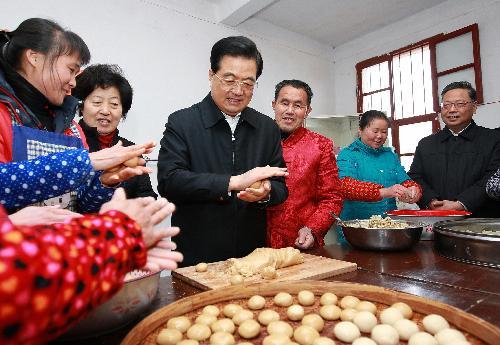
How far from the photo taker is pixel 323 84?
657cm

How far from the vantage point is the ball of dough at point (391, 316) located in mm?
884

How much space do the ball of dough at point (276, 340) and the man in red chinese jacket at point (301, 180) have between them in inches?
40.8

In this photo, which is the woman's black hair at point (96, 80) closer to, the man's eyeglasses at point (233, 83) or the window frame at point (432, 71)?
the man's eyeglasses at point (233, 83)

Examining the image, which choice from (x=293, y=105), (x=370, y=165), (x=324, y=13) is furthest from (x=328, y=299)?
(x=324, y=13)

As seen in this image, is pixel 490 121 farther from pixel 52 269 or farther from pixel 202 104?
pixel 52 269

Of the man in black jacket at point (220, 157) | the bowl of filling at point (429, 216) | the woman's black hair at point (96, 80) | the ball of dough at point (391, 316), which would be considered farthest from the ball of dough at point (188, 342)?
the woman's black hair at point (96, 80)

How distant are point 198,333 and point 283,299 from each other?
0.27 meters

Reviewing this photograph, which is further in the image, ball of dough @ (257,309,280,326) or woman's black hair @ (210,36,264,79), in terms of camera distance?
woman's black hair @ (210,36,264,79)

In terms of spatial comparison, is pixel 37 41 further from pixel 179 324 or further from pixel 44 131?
pixel 179 324

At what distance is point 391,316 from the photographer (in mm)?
886

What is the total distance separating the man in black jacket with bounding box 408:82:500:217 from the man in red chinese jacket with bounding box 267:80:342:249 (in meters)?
1.04

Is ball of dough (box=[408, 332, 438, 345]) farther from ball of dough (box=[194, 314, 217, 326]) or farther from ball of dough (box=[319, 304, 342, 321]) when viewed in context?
ball of dough (box=[194, 314, 217, 326])

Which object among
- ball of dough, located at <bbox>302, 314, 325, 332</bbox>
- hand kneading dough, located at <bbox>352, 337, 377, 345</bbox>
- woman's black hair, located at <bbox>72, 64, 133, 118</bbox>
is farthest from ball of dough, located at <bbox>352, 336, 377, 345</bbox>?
woman's black hair, located at <bbox>72, 64, 133, 118</bbox>

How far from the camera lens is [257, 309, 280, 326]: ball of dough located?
3.09 ft
